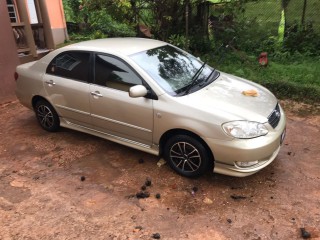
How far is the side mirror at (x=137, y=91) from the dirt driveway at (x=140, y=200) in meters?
1.14

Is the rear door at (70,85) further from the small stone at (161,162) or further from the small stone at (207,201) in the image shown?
the small stone at (207,201)

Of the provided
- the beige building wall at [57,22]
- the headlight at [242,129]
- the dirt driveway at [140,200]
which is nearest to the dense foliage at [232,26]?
the dirt driveway at [140,200]

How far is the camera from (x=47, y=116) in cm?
581

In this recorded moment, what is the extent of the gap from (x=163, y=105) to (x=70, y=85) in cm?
171

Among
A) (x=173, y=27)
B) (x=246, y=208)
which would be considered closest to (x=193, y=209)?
(x=246, y=208)

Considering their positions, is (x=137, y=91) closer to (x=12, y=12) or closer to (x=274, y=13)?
(x=274, y=13)

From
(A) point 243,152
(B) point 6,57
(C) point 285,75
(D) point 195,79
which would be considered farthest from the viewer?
(C) point 285,75

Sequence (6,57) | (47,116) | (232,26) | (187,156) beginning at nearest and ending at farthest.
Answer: (187,156) → (47,116) → (6,57) → (232,26)

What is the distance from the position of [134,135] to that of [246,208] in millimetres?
1802

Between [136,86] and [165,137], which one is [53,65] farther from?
[165,137]

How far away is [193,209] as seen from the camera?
3.92 metres

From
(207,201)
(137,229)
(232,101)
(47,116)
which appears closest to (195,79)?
(232,101)

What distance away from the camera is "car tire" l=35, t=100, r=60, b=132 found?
570 cm

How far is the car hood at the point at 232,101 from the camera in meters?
4.07
